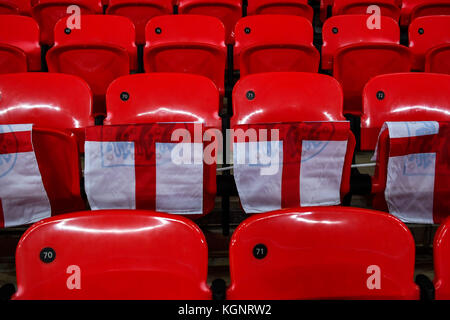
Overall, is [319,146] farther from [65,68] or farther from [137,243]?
[65,68]

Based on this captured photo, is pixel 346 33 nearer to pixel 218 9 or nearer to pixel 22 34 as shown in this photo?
pixel 218 9

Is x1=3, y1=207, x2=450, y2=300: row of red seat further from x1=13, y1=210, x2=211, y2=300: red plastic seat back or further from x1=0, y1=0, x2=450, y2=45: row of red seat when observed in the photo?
x1=0, y1=0, x2=450, y2=45: row of red seat

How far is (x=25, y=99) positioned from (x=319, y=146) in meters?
0.88

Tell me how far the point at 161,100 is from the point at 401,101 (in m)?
0.73

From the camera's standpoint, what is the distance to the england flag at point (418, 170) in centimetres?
88

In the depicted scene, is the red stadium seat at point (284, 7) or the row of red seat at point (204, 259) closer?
the row of red seat at point (204, 259)

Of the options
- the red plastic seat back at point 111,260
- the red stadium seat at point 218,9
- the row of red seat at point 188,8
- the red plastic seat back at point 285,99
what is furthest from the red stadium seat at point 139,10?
the red plastic seat back at point 111,260

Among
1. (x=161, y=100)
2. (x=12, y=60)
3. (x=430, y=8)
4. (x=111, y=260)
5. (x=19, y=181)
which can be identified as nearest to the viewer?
(x=111, y=260)

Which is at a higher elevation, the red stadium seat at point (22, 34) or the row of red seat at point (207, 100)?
the red stadium seat at point (22, 34)

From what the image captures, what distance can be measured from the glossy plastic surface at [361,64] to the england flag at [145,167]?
85 centimetres

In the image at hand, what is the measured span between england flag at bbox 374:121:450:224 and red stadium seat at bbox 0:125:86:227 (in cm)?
75

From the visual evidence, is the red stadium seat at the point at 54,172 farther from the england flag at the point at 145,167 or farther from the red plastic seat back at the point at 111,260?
the red plastic seat back at the point at 111,260

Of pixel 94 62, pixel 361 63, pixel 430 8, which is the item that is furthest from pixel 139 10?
pixel 430 8

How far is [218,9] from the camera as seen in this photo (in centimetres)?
207
